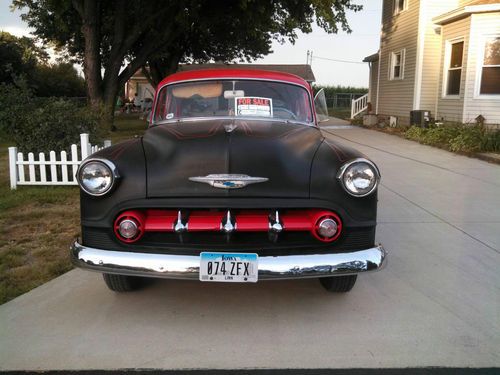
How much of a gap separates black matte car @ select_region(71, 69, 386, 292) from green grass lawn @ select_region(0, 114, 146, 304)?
1154 millimetres

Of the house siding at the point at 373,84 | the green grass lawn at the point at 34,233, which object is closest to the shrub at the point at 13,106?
the green grass lawn at the point at 34,233

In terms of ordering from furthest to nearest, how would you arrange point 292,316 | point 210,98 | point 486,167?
point 486,167, point 210,98, point 292,316

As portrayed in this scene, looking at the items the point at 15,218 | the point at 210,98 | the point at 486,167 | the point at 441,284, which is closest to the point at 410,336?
the point at 441,284

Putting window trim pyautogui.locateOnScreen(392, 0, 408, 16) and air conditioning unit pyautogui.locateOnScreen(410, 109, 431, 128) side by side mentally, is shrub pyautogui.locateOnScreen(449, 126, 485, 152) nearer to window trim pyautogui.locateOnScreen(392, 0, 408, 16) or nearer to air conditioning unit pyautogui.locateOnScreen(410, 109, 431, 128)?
air conditioning unit pyautogui.locateOnScreen(410, 109, 431, 128)

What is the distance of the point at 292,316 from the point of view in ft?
11.7

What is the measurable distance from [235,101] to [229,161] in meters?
1.48

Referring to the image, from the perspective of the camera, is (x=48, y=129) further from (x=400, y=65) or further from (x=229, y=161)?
(x=400, y=65)

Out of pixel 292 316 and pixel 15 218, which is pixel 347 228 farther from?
pixel 15 218

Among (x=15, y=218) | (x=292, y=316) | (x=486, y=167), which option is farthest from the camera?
(x=486, y=167)

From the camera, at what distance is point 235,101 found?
4.60 metres

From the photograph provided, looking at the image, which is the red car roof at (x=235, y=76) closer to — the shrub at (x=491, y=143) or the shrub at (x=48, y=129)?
the shrub at (x=48, y=129)

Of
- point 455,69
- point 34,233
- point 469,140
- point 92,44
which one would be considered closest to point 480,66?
point 455,69

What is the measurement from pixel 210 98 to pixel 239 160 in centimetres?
157

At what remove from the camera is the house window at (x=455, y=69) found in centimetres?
1486
